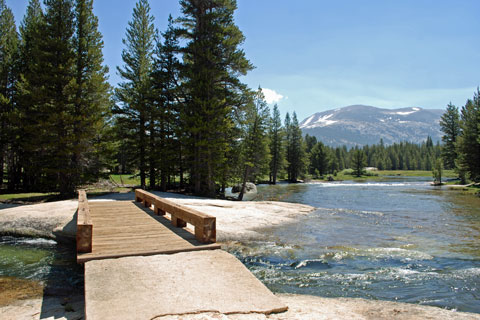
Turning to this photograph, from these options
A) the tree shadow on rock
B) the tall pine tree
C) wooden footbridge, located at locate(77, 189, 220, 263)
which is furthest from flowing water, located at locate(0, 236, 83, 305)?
the tall pine tree

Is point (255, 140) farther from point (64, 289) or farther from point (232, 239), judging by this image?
point (64, 289)

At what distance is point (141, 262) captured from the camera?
242 inches

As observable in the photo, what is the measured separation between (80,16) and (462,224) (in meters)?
27.0

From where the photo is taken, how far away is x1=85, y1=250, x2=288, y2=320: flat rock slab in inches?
168

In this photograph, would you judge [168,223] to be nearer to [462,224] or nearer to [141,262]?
[141,262]

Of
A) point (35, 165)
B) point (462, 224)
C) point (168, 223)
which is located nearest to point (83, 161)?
point (35, 165)

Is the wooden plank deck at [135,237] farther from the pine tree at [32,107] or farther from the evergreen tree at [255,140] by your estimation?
the evergreen tree at [255,140]


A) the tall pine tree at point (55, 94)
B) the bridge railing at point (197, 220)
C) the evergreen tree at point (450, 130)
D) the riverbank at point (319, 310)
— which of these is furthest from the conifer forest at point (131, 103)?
the evergreen tree at point (450, 130)

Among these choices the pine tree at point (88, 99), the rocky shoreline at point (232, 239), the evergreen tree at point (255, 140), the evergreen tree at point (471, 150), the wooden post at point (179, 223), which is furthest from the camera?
the evergreen tree at point (471, 150)

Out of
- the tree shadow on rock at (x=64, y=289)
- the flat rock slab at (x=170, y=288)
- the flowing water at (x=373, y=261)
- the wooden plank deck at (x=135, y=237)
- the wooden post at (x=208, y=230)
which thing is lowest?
the flowing water at (x=373, y=261)

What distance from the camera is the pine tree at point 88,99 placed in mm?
22234

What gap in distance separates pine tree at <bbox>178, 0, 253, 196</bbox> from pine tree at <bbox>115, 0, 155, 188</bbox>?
360cm

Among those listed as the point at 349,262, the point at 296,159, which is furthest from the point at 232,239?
the point at 296,159

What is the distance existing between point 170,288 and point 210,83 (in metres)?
22.1
